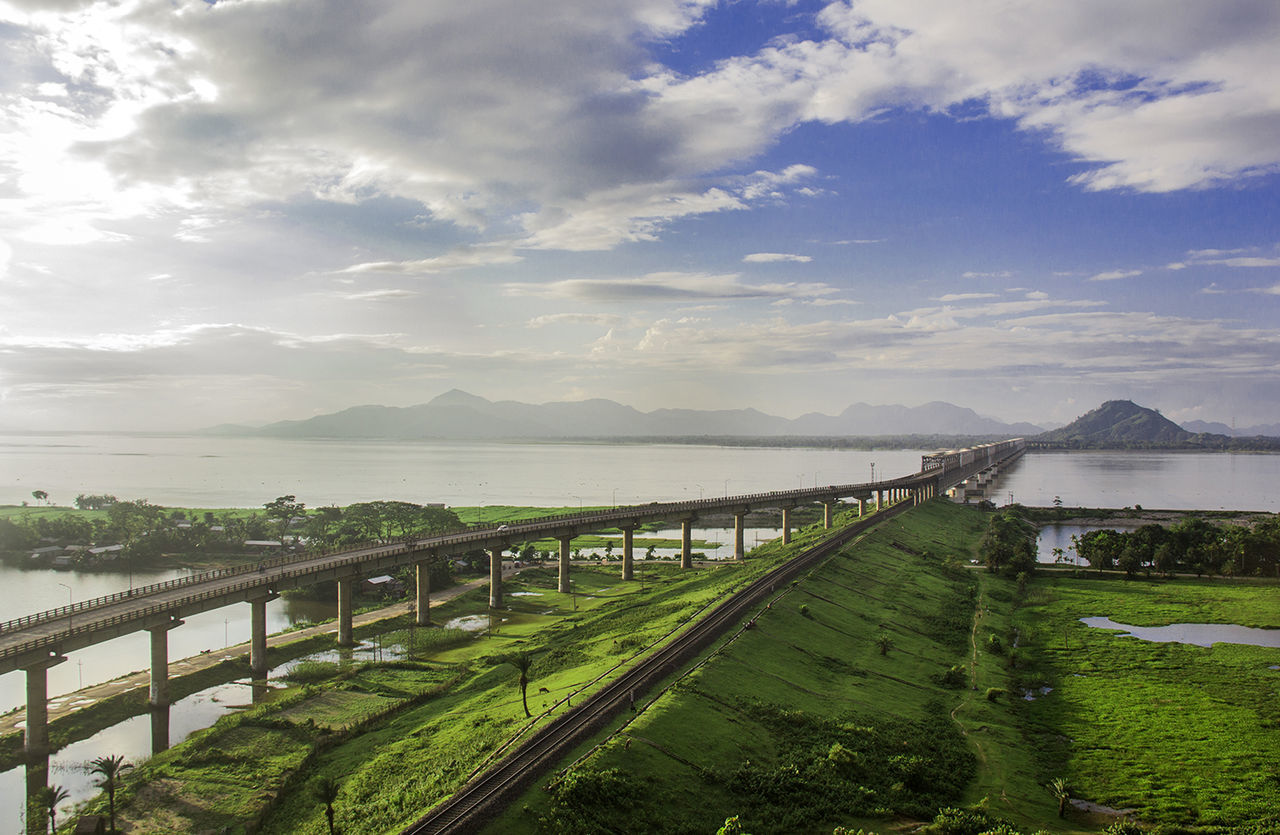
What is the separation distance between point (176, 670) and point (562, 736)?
154ft

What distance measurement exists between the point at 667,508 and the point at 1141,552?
242ft

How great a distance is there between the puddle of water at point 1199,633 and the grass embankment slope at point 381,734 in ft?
153

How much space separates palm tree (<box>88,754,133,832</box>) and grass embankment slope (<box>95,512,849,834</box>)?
98 cm

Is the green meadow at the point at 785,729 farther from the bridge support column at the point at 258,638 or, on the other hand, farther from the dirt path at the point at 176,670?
the dirt path at the point at 176,670

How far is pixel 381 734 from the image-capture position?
51.5 m

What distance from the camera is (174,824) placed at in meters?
40.3

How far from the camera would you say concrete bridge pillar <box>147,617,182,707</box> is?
60.6 m

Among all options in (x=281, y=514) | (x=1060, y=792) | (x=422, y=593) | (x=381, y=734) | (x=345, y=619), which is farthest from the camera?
(x=281, y=514)

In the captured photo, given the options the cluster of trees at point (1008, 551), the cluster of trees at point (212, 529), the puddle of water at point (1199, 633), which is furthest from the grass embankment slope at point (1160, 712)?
the cluster of trees at point (212, 529)

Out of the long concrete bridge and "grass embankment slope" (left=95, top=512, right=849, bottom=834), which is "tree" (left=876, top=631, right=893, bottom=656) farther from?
the long concrete bridge

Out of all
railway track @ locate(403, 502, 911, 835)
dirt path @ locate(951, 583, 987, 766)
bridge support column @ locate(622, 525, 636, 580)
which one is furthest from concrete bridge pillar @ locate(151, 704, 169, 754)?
bridge support column @ locate(622, 525, 636, 580)

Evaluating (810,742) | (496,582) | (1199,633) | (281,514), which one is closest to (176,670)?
(496,582)

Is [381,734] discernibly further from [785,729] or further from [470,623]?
[470,623]

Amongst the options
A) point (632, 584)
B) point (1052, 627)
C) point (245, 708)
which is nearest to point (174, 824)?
point (245, 708)
